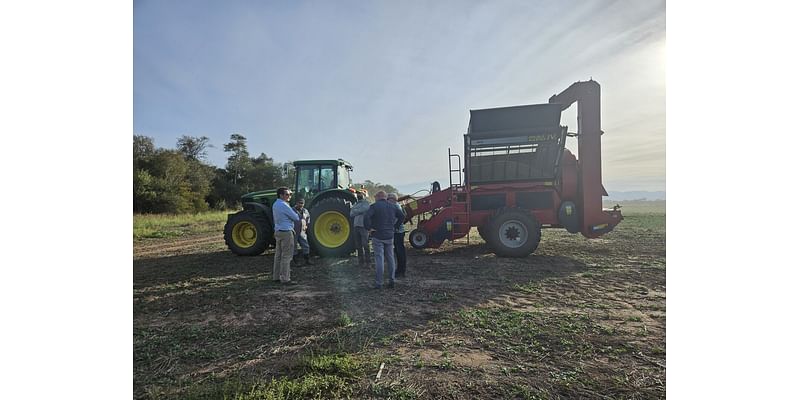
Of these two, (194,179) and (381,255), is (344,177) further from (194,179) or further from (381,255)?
(194,179)

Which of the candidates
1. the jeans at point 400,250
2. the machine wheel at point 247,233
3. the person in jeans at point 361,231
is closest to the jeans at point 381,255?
the jeans at point 400,250

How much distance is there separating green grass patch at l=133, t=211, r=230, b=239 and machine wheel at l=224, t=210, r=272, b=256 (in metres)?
3.49

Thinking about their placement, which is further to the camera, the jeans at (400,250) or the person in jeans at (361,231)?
the person in jeans at (361,231)

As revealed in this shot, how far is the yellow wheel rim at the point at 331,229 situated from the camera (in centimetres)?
546


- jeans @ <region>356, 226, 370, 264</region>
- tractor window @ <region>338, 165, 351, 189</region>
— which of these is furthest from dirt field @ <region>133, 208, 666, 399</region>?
tractor window @ <region>338, 165, 351, 189</region>

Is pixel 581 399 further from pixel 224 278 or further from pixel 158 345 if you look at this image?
pixel 224 278

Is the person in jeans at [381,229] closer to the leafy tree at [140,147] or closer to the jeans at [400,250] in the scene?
the jeans at [400,250]

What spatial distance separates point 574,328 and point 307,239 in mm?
4072

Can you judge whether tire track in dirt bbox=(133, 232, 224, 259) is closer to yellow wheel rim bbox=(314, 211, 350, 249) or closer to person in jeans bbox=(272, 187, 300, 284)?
yellow wheel rim bbox=(314, 211, 350, 249)

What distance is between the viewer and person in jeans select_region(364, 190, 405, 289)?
3.74m

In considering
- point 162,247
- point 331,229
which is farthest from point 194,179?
point 331,229

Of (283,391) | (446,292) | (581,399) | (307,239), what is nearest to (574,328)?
(581,399)

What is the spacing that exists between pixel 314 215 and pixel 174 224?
796 centimetres

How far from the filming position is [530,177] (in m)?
5.36
